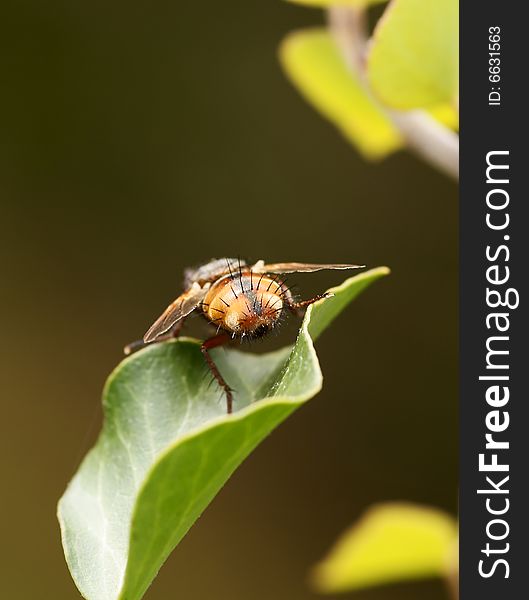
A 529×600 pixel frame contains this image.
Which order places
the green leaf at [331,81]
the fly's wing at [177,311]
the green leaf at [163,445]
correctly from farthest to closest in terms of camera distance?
the green leaf at [331,81], the fly's wing at [177,311], the green leaf at [163,445]

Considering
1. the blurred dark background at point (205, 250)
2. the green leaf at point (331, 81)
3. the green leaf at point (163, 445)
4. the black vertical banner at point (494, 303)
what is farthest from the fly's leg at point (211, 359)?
the blurred dark background at point (205, 250)

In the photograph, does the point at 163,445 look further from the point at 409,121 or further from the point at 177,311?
the point at 409,121

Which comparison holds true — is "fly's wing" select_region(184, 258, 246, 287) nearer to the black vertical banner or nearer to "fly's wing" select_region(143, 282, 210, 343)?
"fly's wing" select_region(143, 282, 210, 343)

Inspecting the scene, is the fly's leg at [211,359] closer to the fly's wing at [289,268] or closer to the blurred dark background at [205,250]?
the fly's wing at [289,268]

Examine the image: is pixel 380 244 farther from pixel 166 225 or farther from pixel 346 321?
pixel 166 225

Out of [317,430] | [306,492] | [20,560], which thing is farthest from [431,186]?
[20,560]

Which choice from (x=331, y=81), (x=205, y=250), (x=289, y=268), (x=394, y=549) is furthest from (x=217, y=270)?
(x=205, y=250)
